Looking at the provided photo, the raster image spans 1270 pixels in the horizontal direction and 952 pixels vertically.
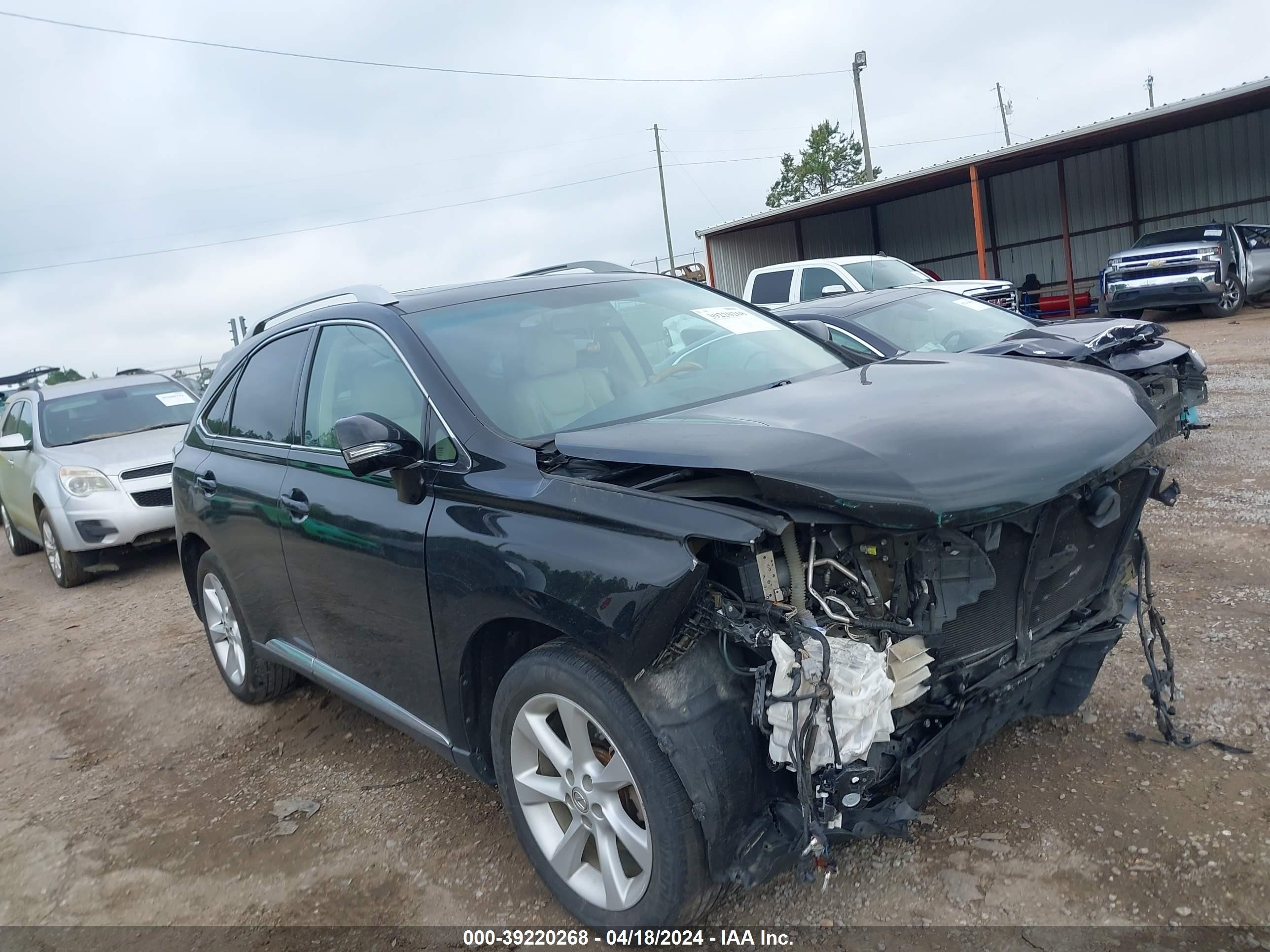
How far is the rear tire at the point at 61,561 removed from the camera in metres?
8.22

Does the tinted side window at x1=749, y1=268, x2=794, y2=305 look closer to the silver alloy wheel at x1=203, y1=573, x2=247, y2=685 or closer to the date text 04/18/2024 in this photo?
the silver alloy wheel at x1=203, y1=573, x2=247, y2=685

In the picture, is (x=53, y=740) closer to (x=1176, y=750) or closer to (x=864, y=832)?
(x=864, y=832)

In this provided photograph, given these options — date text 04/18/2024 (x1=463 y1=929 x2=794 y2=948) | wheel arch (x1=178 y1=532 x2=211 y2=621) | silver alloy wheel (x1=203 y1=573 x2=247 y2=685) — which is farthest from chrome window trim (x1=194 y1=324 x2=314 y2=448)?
date text 04/18/2024 (x1=463 y1=929 x2=794 y2=948)

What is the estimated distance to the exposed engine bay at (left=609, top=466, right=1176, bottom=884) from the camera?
2203mm

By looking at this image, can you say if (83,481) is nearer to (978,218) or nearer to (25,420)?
(25,420)

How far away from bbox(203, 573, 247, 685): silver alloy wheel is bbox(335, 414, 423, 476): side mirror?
2.03 m

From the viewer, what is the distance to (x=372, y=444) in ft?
9.34

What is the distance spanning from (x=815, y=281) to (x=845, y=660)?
1194cm

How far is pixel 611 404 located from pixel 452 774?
166 centimetres

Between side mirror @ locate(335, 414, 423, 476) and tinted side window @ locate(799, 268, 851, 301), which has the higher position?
tinted side window @ locate(799, 268, 851, 301)

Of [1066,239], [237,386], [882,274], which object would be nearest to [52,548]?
[237,386]

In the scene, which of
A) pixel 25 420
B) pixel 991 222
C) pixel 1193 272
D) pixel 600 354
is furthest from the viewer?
pixel 991 222

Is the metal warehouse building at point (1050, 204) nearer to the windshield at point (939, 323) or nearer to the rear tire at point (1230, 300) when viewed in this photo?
the rear tire at point (1230, 300)

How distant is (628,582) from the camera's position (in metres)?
2.28
